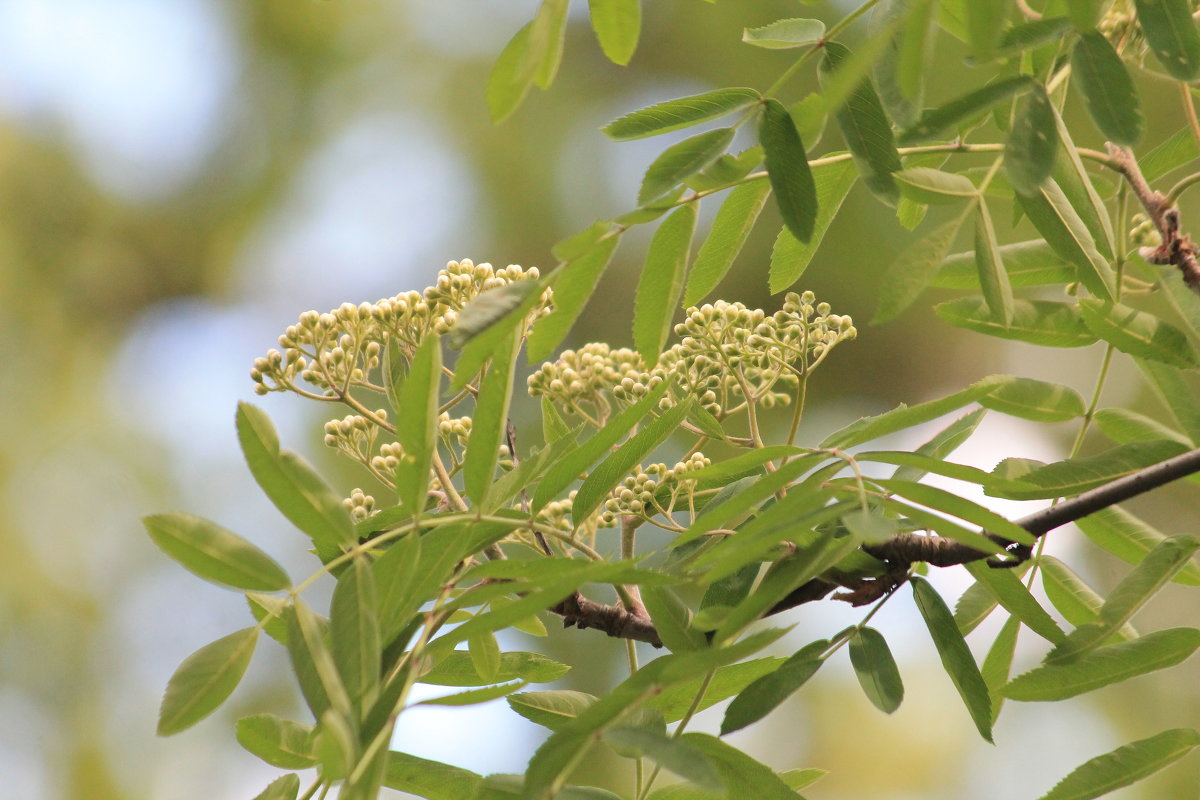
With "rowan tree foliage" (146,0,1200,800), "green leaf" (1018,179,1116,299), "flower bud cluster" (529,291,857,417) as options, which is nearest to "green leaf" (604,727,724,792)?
"rowan tree foliage" (146,0,1200,800)

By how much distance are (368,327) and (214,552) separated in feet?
0.95

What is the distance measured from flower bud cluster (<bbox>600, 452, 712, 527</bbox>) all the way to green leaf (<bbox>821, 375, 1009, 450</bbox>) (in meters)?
0.13

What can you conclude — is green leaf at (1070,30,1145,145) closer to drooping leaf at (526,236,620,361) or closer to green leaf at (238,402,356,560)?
drooping leaf at (526,236,620,361)

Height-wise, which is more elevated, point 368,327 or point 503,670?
point 368,327

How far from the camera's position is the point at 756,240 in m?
3.98

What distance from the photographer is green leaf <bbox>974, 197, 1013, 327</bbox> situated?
0.67 m

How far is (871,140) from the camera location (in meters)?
0.64

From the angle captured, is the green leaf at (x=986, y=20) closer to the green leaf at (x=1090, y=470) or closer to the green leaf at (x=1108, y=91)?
the green leaf at (x=1108, y=91)

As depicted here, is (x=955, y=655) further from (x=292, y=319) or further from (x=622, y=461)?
(x=292, y=319)

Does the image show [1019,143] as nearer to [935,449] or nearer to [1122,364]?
[935,449]

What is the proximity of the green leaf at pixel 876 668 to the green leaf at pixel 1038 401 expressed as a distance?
0.25 meters

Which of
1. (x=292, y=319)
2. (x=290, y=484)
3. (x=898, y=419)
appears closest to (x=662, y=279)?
(x=898, y=419)

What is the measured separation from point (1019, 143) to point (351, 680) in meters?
0.51

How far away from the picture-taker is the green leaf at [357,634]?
506 millimetres
